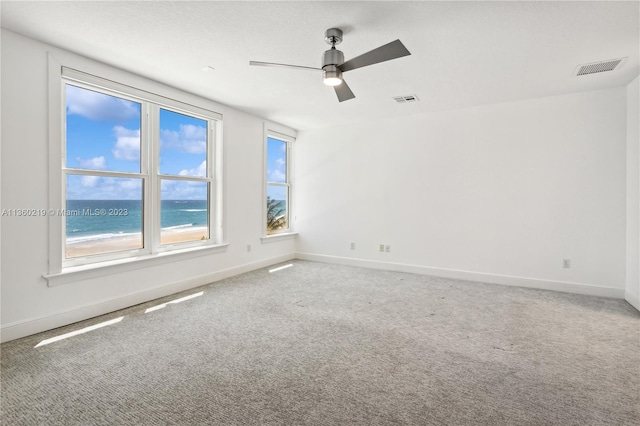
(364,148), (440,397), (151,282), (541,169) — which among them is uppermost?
(364,148)

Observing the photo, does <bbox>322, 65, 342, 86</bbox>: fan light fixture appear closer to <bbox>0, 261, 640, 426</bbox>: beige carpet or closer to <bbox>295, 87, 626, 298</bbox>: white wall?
<bbox>0, 261, 640, 426</bbox>: beige carpet

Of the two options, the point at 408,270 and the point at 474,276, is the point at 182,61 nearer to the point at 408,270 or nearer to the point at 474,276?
the point at 408,270

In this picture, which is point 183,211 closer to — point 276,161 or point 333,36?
point 276,161

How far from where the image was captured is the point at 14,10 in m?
2.27

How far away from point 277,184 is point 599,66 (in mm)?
4576

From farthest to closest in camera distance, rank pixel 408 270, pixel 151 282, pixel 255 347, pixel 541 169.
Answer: pixel 408 270 → pixel 541 169 → pixel 151 282 → pixel 255 347

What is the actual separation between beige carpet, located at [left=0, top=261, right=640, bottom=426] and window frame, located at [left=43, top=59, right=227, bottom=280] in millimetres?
603

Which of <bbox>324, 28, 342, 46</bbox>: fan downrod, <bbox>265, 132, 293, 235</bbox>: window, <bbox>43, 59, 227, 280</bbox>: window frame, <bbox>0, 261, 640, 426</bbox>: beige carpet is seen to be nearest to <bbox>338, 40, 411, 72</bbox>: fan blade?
<bbox>324, 28, 342, 46</bbox>: fan downrod

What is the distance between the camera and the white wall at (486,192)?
152 inches

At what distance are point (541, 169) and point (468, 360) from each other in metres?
3.14

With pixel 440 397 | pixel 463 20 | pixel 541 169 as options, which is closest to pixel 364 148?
pixel 541 169

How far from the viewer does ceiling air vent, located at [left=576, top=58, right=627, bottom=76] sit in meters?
3.02

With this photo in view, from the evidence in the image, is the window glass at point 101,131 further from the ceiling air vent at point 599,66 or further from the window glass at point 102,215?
the ceiling air vent at point 599,66

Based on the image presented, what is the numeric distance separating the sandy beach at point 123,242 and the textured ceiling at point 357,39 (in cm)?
182
